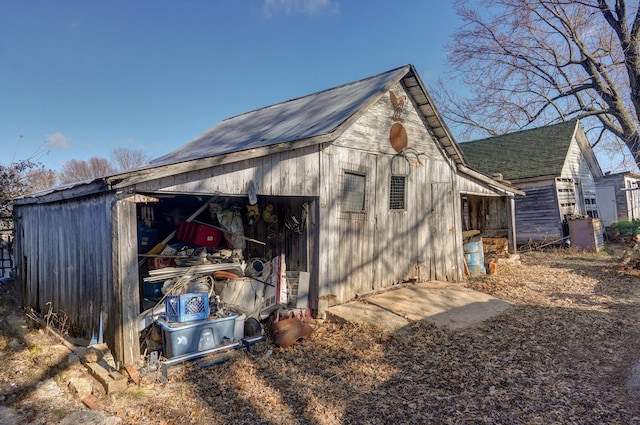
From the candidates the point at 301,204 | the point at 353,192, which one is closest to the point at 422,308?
the point at 353,192

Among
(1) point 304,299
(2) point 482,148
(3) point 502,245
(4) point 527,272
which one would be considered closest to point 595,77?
(2) point 482,148

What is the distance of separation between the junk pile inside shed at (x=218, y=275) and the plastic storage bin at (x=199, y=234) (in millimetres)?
19

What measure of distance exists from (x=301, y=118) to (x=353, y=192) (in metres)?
2.12

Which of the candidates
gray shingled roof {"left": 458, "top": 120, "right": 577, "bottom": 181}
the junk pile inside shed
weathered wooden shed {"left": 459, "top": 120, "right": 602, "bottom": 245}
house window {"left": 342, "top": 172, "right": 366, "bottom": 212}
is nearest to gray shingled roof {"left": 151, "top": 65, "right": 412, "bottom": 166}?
the junk pile inside shed

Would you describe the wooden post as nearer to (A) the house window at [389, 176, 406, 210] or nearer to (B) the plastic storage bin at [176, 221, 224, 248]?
(B) the plastic storage bin at [176, 221, 224, 248]

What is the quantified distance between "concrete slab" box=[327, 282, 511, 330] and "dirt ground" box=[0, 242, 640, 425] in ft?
0.94

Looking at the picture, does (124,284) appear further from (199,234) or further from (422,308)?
(422,308)

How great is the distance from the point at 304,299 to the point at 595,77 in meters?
18.9

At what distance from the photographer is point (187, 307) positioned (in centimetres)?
559

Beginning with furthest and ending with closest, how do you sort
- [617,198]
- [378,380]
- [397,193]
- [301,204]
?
[617,198], [397,193], [301,204], [378,380]

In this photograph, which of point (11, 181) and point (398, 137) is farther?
point (11, 181)

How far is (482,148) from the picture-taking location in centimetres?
2272

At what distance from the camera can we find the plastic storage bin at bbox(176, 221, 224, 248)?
7.49 meters

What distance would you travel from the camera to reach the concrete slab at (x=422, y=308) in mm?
7023
